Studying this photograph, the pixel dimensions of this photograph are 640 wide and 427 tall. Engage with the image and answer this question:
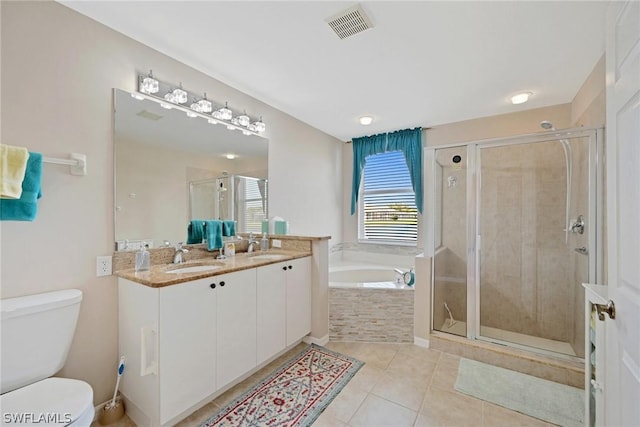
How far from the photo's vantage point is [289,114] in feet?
10.2

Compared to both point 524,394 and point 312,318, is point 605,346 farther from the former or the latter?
point 312,318

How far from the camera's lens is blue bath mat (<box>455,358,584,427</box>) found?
5.38 ft

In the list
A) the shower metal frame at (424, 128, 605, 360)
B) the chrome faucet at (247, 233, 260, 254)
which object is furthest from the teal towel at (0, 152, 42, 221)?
the shower metal frame at (424, 128, 605, 360)

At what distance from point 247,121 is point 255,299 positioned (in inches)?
63.6

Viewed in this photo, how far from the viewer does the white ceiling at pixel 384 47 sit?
5.07ft

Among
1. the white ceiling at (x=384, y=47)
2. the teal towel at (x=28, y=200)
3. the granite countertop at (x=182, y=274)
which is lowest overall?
the granite countertop at (x=182, y=274)

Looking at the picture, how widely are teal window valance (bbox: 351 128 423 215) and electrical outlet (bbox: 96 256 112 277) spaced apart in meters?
3.06

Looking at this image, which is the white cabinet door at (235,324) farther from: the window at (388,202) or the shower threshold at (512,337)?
the window at (388,202)

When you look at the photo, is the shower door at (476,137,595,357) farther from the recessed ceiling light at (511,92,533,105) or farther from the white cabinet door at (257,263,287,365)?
the white cabinet door at (257,263,287,365)

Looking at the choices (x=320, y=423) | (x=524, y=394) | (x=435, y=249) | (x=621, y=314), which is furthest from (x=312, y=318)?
(x=621, y=314)

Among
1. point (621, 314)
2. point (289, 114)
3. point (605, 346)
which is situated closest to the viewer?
point (621, 314)

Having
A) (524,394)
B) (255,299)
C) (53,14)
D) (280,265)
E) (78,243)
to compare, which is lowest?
(524,394)

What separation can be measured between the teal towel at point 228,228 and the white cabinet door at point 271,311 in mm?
589

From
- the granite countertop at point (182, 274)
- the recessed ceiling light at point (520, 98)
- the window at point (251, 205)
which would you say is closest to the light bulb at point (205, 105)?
the window at point (251, 205)
